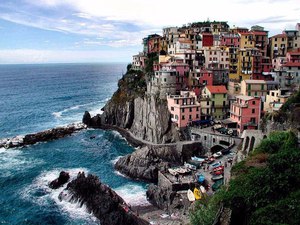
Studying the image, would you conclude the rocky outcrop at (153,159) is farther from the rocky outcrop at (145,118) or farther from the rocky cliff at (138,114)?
the rocky cliff at (138,114)

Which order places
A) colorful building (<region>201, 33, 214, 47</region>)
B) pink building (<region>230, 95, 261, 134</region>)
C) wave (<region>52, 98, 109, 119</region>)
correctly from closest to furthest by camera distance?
pink building (<region>230, 95, 261, 134</region>) → colorful building (<region>201, 33, 214, 47</region>) → wave (<region>52, 98, 109, 119</region>)

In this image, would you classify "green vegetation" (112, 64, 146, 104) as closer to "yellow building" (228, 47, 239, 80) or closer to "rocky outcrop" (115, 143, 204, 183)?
"yellow building" (228, 47, 239, 80)

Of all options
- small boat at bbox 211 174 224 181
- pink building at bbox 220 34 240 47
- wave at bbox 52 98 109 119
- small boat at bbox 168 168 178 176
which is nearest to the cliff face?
wave at bbox 52 98 109 119

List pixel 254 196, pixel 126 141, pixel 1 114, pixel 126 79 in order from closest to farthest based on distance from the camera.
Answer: pixel 254 196 → pixel 126 141 → pixel 126 79 → pixel 1 114

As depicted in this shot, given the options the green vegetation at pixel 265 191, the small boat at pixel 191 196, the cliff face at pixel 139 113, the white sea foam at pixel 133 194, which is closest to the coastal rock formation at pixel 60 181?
the white sea foam at pixel 133 194

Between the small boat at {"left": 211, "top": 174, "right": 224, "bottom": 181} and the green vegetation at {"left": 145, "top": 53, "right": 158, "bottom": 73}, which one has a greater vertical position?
the green vegetation at {"left": 145, "top": 53, "right": 158, "bottom": 73}

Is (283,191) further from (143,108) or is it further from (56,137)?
(56,137)

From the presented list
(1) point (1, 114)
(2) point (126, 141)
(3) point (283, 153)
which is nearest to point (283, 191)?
(3) point (283, 153)
